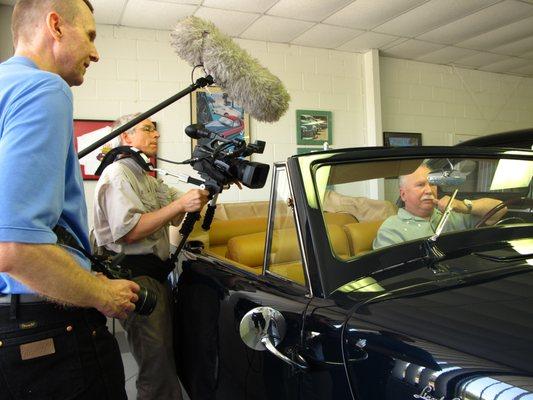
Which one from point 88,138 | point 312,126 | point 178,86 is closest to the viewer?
point 88,138

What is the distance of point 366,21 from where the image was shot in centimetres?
516

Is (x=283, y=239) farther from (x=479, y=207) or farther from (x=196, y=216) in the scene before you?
(x=479, y=207)

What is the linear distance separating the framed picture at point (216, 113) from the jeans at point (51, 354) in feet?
13.4

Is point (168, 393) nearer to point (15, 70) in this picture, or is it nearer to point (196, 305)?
point (196, 305)

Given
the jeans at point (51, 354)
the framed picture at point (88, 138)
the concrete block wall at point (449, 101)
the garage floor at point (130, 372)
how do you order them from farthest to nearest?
1. the concrete block wall at point (449, 101)
2. the framed picture at point (88, 138)
3. the garage floor at point (130, 372)
4. the jeans at point (51, 354)

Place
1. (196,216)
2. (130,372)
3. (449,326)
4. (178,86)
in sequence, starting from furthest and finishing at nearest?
(178,86) → (130,372) → (196,216) → (449,326)

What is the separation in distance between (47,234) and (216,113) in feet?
14.4

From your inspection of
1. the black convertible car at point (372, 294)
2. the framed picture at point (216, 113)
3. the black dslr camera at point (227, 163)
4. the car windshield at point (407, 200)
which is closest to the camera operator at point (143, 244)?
the black dslr camera at point (227, 163)

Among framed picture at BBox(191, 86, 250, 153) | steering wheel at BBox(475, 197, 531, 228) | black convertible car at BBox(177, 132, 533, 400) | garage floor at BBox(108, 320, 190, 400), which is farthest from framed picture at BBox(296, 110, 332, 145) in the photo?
steering wheel at BBox(475, 197, 531, 228)

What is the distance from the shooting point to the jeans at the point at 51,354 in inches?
42.4

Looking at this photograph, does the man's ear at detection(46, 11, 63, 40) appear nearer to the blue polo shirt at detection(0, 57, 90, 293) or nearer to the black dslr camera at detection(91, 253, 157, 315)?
the blue polo shirt at detection(0, 57, 90, 293)

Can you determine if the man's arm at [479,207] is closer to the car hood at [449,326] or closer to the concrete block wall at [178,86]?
the car hood at [449,326]

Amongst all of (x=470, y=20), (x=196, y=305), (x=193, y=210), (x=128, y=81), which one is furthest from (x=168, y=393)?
(x=470, y=20)

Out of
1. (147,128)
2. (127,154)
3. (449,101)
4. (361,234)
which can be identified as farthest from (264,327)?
(449,101)
